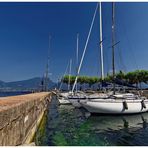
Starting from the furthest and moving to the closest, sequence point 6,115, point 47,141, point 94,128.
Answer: point 94,128
point 47,141
point 6,115

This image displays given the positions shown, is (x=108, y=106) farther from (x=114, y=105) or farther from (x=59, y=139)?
(x=59, y=139)

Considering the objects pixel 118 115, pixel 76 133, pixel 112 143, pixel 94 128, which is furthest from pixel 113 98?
pixel 112 143

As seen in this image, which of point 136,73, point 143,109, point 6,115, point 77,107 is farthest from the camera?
point 136,73

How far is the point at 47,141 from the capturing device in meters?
10.4

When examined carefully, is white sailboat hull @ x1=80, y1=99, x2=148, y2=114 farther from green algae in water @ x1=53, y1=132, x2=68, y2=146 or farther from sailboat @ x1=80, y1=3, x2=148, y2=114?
green algae in water @ x1=53, y1=132, x2=68, y2=146

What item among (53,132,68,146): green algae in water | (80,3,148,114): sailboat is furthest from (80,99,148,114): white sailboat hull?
(53,132,68,146): green algae in water

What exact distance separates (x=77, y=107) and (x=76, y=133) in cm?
1217

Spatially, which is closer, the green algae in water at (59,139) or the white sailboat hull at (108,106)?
the green algae in water at (59,139)

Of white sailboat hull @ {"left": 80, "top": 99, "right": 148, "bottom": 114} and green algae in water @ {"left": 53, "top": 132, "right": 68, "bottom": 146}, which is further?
white sailboat hull @ {"left": 80, "top": 99, "right": 148, "bottom": 114}

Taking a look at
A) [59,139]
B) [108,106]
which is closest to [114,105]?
[108,106]

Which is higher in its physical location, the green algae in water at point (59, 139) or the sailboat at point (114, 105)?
the sailboat at point (114, 105)

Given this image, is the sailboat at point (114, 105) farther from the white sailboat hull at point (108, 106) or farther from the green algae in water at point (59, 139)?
the green algae in water at point (59, 139)

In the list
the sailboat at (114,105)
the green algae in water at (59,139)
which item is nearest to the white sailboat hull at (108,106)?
the sailboat at (114,105)

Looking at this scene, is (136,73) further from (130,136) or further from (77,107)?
(130,136)
